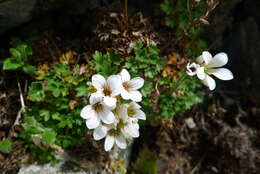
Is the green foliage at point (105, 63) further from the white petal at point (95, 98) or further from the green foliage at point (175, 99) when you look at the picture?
the green foliage at point (175, 99)

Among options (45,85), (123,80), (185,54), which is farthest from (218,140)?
(45,85)

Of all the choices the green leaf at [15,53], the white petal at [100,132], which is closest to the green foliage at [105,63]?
the white petal at [100,132]

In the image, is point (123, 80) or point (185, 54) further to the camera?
point (185, 54)

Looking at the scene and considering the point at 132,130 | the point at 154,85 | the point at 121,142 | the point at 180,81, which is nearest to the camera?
the point at 132,130

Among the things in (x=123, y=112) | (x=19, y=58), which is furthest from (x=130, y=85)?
(x=19, y=58)

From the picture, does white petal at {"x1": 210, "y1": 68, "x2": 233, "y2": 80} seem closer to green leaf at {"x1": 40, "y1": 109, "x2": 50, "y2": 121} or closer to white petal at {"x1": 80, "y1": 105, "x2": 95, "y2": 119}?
white petal at {"x1": 80, "y1": 105, "x2": 95, "y2": 119}

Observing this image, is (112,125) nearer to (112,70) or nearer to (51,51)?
(112,70)

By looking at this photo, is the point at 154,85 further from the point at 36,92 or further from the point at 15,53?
the point at 15,53
